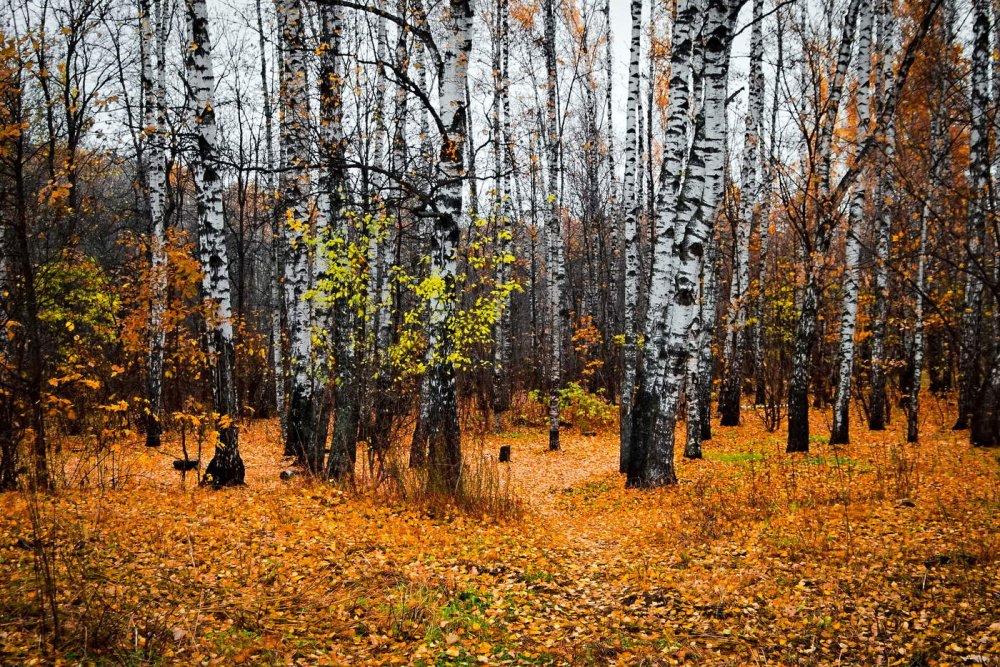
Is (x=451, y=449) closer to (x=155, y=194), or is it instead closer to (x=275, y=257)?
(x=155, y=194)

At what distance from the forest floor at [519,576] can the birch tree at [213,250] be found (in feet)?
2.26

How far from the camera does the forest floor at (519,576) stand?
3.64 meters

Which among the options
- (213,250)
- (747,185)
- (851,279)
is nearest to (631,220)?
(747,185)

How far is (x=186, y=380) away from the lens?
571 inches

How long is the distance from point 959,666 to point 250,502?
6.74 metres

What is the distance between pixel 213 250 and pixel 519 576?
5.75 metres

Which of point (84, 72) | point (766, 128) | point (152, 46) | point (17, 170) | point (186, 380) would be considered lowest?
point (186, 380)

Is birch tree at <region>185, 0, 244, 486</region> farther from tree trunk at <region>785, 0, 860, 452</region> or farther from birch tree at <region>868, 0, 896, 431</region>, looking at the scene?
birch tree at <region>868, 0, 896, 431</region>

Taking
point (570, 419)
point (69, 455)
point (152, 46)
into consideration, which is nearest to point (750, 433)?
point (570, 419)

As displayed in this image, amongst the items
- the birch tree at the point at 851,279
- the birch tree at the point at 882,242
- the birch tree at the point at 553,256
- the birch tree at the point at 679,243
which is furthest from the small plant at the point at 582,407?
the birch tree at the point at 679,243

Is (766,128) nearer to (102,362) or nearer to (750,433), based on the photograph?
(750,433)

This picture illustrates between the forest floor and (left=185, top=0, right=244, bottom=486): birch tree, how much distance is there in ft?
2.26

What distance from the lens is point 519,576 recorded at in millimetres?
5297

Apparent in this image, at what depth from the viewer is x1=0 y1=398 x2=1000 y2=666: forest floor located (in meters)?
3.64
